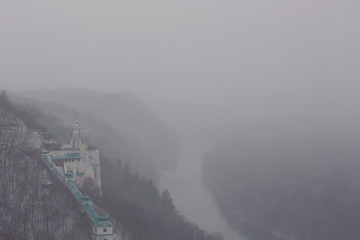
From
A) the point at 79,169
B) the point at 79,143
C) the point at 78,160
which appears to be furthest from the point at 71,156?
the point at 79,143

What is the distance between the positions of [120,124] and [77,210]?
5603cm

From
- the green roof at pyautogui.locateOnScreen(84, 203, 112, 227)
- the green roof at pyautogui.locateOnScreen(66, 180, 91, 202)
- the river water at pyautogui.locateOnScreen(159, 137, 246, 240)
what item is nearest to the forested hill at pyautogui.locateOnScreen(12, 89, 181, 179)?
the river water at pyautogui.locateOnScreen(159, 137, 246, 240)

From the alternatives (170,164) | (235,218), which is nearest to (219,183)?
(170,164)

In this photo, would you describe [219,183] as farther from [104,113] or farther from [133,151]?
[104,113]

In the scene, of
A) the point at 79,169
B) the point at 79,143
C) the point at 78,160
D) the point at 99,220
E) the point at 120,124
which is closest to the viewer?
the point at 99,220

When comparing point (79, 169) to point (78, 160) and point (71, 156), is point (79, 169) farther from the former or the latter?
point (71, 156)

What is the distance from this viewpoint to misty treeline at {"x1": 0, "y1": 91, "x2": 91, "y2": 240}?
21578 mm

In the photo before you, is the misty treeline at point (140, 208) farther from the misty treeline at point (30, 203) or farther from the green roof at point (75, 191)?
the misty treeline at point (30, 203)

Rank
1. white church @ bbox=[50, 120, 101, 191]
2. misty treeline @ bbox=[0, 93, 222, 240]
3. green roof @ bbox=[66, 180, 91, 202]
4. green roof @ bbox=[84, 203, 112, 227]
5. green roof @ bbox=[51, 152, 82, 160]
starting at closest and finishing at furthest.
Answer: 1. misty treeline @ bbox=[0, 93, 222, 240]
2. green roof @ bbox=[84, 203, 112, 227]
3. green roof @ bbox=[66, 180, 91, 202]
4. white church @ bbox=[50, 120, 101, 191]
5. green roof @ bbox=[51, 152, 82, 160]

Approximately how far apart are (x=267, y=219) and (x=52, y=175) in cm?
2465

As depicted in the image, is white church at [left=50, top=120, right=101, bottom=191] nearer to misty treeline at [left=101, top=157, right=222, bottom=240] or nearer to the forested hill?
misty treeline at [left=101, top=157, right=222, bottom=240]

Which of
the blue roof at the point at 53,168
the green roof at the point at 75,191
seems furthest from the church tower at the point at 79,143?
the green roof at the point at 75,191

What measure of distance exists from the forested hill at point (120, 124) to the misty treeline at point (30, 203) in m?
27.4

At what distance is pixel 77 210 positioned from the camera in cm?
2448
